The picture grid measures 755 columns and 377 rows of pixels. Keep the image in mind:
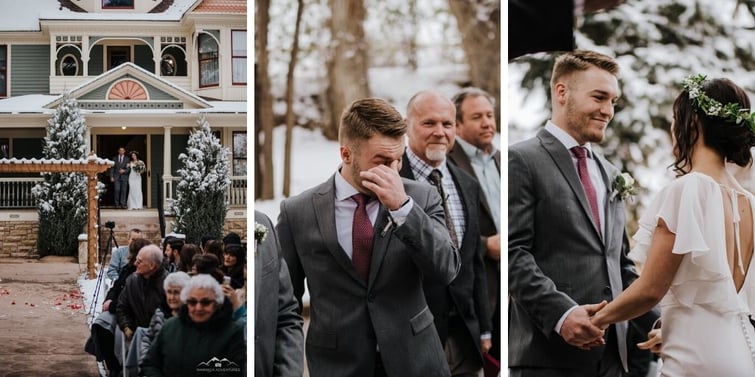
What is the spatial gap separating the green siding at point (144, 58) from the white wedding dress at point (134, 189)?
62cm

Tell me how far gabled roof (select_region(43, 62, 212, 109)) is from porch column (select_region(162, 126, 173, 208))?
0.69ft

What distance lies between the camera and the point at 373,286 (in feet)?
18.4

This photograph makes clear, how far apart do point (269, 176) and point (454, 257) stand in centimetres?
114

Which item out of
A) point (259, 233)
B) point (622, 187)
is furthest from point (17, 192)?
point (622, 187)

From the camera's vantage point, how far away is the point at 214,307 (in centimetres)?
591

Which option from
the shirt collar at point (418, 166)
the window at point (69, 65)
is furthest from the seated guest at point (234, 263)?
the window at point (69, 65)

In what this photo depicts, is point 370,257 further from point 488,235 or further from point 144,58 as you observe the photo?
point 144,58

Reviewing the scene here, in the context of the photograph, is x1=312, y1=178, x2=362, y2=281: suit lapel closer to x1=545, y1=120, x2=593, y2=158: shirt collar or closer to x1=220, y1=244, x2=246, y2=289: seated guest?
x1=220, y1=244, x2=246, y2=289: seated guest

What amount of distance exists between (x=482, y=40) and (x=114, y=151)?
2.24m

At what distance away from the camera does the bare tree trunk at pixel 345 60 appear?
5.95 meters

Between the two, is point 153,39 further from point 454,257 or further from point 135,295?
point 454,257

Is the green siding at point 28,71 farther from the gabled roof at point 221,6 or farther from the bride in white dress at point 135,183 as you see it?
the gabled roof at point 221,6

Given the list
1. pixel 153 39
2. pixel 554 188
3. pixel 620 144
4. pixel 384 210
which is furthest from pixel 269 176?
pixel 620 144

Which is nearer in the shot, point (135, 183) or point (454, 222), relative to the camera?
point (454, 222)
